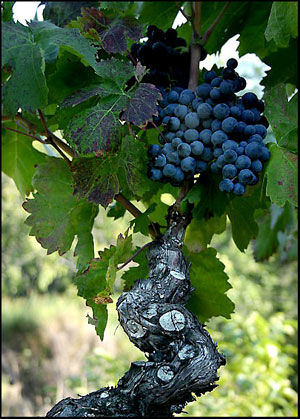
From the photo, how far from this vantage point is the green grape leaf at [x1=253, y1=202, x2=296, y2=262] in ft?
3.96

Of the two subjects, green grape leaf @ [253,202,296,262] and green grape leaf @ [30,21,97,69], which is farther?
green grape leaf @ [253,202,296,262]

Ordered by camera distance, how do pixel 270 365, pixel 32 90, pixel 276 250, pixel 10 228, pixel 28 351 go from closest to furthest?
pixel 32 90 < pixel 276 250 < pixel 270 365 < pixel 28 351 < pixel 10 228

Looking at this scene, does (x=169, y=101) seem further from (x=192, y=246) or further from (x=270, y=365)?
(x=270, y=365)

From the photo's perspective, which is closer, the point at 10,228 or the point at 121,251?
the point at 121,251

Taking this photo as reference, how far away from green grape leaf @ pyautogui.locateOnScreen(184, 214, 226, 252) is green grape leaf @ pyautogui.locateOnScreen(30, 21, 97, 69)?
0.89ft

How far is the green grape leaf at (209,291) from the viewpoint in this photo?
2.37ft

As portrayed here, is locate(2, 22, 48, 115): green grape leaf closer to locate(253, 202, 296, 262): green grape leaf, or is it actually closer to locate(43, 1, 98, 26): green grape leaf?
locate(43, 1, 98, 26): green grape leaf

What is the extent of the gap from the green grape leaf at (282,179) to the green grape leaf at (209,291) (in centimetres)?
16

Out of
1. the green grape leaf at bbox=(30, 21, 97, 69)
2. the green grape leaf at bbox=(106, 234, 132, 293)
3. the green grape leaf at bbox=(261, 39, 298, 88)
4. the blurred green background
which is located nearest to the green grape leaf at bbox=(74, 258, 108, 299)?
the green grape leaf at bbox=(106, 234, 132, 293)

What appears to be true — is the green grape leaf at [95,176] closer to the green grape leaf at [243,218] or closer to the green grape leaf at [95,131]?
the green grape leaf at [95,131]

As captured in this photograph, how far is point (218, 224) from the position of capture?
78 cm

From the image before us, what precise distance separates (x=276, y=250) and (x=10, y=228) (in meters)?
7.50

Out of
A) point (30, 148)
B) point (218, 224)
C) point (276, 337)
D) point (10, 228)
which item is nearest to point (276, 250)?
point (218, 224)

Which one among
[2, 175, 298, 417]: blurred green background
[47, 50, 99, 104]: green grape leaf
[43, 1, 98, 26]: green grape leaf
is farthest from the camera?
[2, 175, 298, 417]: blurred green background
